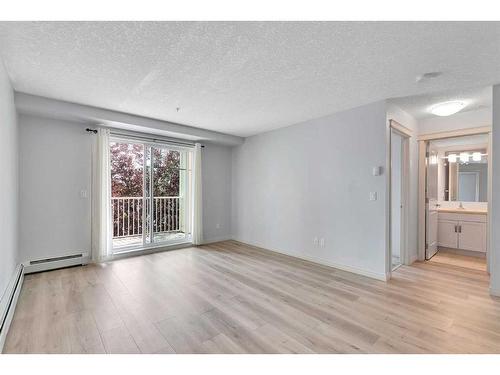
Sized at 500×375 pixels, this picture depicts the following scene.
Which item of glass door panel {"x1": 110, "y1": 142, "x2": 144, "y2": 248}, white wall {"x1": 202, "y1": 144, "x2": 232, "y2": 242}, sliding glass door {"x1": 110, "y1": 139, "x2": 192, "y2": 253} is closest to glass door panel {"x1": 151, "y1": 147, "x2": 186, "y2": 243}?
sliding glass door {"x1": 110, "y1": 139, "x2": 192, "y2": 253}

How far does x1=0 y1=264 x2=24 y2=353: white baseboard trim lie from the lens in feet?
6.00

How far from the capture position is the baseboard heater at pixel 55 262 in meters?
3.32

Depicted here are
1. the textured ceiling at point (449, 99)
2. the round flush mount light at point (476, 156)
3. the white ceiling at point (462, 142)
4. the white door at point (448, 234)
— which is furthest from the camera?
the round flush mount light at point (476, 156)

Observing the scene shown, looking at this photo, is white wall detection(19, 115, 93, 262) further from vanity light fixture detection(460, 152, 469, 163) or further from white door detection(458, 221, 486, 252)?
vanity light fixture detection(460, 152, 469, 163)

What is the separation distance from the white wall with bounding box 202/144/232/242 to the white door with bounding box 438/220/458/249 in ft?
14.3

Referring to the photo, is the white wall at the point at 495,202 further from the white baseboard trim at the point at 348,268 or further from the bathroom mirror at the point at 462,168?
the bathroom mirror at the point at 462,168

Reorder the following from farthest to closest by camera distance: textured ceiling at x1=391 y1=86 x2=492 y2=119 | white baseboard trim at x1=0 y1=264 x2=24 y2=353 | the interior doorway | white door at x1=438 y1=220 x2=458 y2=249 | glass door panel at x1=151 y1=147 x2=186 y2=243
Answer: glass door panel at x1=151 y1=147 x2=186 y2=243 → white door at x1=438 y1=220 x2=458 y2=249 → the interior doorway → textured ceiling at x1=391 y1=86 x2=492 y2=119 → white baseboard trim at x1=0 y1=264 x2=24 y2=353

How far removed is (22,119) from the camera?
130 inches

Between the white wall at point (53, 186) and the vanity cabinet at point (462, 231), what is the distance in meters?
6.38

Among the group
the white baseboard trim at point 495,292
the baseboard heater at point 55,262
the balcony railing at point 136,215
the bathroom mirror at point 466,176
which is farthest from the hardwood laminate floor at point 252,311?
the bathroom mirror at point 466,176

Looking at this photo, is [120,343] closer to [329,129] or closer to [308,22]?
[308,22]

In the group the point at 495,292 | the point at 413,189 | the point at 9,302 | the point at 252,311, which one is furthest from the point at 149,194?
the point at 495,292

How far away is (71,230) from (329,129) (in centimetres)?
439
